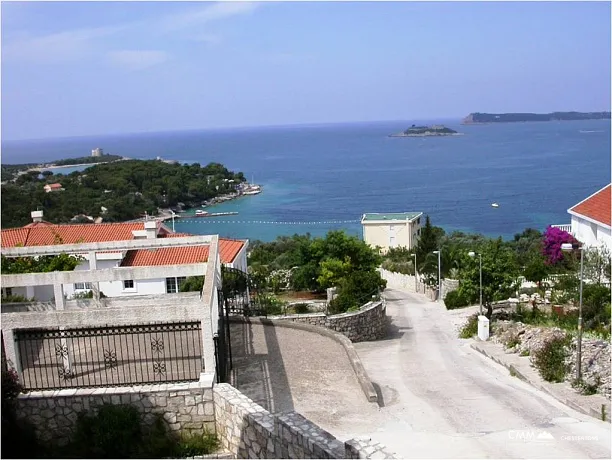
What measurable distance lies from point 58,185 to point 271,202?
35.4 metres

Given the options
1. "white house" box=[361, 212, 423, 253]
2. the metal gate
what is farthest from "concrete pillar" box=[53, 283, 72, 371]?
"white house" box=[361, 212, 423, 253]

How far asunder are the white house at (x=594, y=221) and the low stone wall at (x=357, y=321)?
43.3 feet

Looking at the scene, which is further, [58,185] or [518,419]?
[58,185]

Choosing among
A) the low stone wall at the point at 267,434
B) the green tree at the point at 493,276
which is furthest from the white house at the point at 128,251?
the low stone wall at the point at 267,434

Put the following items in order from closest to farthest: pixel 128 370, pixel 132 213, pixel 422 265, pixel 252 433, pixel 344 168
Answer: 1. pixel 252 433
2. pixel 128 370
3. pixel 422 265
4. pixel 132 213
5. pixel 344 168

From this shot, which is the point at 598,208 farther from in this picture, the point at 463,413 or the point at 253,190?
the point at 253,190

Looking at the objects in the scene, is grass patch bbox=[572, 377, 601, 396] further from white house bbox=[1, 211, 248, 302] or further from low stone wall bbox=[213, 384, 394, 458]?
white house bbox=[1, 211, 248, 302]

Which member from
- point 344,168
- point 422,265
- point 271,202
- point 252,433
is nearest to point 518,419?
point 252,433

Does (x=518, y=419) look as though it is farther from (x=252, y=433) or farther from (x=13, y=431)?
(x=13, y=431)

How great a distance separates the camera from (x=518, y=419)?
452 inches

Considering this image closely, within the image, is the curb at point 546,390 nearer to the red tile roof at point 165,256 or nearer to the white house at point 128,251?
the white house at point 128,251

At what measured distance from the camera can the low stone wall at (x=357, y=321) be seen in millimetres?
18422

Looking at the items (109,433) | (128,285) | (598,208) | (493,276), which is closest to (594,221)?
(598,208)

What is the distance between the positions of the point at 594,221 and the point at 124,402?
1072 inches
